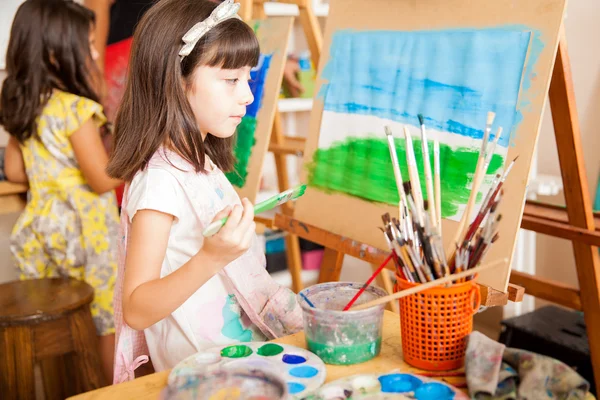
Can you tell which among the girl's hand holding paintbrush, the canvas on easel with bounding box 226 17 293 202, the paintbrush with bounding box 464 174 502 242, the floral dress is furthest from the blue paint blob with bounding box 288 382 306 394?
the floral dress

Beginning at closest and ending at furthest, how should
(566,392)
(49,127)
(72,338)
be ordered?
(566,392)
(72,338)
(49,127)

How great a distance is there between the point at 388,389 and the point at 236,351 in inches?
9.9

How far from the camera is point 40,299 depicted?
185 centimetres

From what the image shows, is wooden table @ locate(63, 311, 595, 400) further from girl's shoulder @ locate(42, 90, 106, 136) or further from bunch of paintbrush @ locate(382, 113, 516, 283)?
girl's shoulder @ locate(42, 90, 106, 136)

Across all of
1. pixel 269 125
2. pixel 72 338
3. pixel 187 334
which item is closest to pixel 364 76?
pixel 269 125

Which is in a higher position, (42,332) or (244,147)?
(244,147)

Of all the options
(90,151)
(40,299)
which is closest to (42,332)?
(40,299)

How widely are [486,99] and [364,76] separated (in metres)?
0.39

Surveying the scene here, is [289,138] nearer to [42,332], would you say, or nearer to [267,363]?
[42,332]

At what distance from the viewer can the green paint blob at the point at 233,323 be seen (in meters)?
1.22

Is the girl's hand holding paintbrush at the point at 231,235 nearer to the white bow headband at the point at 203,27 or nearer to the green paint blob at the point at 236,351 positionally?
the green paint blob at the point at 236,351

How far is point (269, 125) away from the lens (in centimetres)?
194

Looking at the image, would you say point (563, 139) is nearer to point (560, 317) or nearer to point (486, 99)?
point (486, 99)

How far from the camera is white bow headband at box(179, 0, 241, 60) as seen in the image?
114 cm
